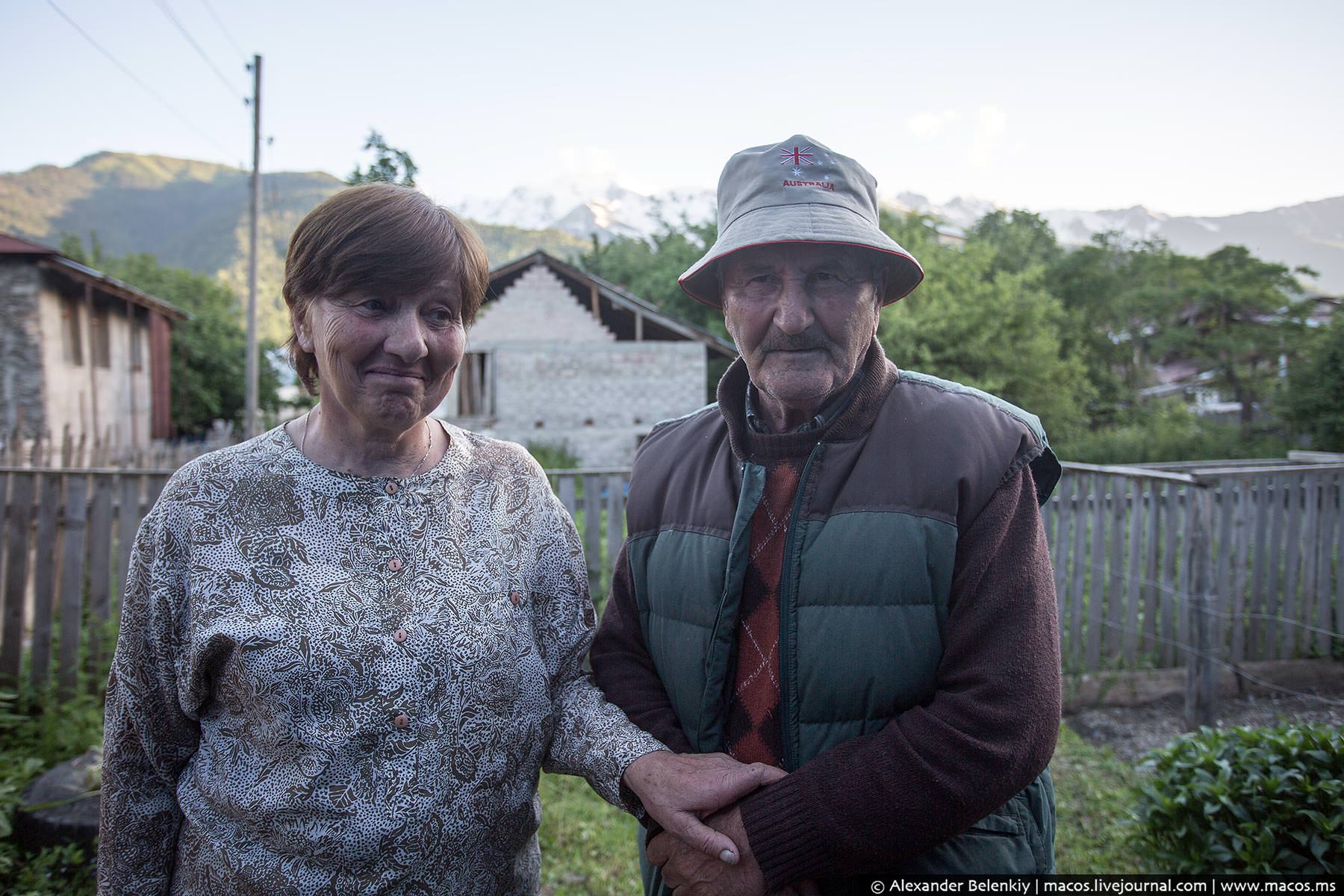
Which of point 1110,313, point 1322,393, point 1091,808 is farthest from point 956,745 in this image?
point 1110,313

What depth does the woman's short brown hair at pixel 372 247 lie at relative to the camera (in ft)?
5.18

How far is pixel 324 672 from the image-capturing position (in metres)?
1.51

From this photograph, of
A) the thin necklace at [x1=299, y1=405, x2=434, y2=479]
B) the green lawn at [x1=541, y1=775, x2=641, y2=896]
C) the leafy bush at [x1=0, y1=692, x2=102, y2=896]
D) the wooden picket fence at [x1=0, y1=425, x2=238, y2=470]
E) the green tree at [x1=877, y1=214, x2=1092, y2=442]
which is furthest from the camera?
the green tree at [x1=877, y1=214, x2=1092, y2=442]

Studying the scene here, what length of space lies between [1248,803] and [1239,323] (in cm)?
2520

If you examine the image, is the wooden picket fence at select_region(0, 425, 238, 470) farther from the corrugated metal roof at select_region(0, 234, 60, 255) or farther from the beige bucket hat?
the corrugated metal roof at select_region(0, 234, 60, 255)

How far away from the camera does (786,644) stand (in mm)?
1555

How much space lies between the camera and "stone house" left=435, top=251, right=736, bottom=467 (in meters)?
18.5

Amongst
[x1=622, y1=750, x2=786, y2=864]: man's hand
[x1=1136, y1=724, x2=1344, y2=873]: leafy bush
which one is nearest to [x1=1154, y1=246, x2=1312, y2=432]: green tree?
A: [x1=1136, y1=724, x2=1344, y2=873]: leafy bush

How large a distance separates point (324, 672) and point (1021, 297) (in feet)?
78.6

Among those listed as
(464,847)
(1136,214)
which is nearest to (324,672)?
(464,847)

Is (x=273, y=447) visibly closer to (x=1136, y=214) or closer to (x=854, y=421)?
(x=854, y=421)

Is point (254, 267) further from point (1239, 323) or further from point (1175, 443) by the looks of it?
point (1239, 323)

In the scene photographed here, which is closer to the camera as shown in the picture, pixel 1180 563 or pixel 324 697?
pixel 324 697

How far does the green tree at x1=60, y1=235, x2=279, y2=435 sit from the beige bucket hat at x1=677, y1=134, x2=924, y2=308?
93.1 feet
